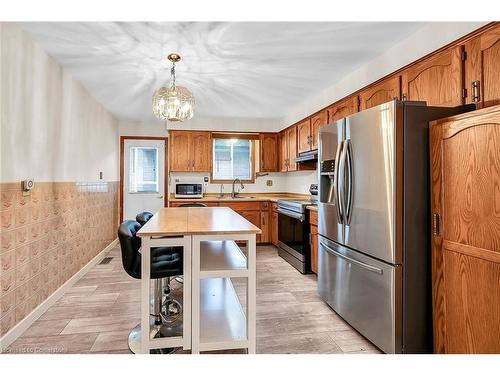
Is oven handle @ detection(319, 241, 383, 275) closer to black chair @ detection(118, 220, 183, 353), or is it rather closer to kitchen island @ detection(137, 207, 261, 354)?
kitchen island @ detection(137, 207, 261, 354)

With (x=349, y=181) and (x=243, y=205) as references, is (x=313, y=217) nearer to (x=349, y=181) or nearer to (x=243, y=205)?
(x=349, y=181)

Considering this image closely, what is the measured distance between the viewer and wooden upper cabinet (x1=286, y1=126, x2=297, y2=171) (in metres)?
4.66

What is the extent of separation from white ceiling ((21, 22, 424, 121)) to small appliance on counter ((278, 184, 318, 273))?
149cm

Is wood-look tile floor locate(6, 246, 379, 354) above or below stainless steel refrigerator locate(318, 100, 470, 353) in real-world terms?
below

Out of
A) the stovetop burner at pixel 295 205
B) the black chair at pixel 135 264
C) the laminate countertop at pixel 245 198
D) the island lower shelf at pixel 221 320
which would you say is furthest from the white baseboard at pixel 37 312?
the stovetop burner at pixel 295 205

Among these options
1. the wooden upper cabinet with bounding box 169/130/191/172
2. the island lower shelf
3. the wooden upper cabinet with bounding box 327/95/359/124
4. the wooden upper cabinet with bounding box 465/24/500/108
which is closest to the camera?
the wooden upper cabinet with bounding box 465/24/500/108

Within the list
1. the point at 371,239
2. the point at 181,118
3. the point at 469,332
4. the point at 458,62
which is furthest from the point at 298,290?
the point at 458,62

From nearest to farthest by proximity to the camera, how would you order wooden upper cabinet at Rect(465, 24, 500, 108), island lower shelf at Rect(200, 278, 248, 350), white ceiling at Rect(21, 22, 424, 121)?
wooden upper cabinet at Rect(465, 24, 500, 108) < island lower shelf at Rect(200, 278, 248, 350) < white ceiling at Rect(21, 22, 424, 121)

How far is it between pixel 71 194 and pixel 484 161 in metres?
3.59

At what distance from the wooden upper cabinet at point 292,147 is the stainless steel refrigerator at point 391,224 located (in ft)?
7.90

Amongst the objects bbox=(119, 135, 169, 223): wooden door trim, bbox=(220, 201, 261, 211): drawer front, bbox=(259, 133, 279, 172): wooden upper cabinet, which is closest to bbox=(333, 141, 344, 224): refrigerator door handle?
bbox=(220, 201, 261, 211): drawer front

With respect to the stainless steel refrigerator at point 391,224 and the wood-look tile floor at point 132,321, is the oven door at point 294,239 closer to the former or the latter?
the wood-look tile floor at point 132,321

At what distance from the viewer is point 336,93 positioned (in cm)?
342

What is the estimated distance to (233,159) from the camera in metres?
5.64
